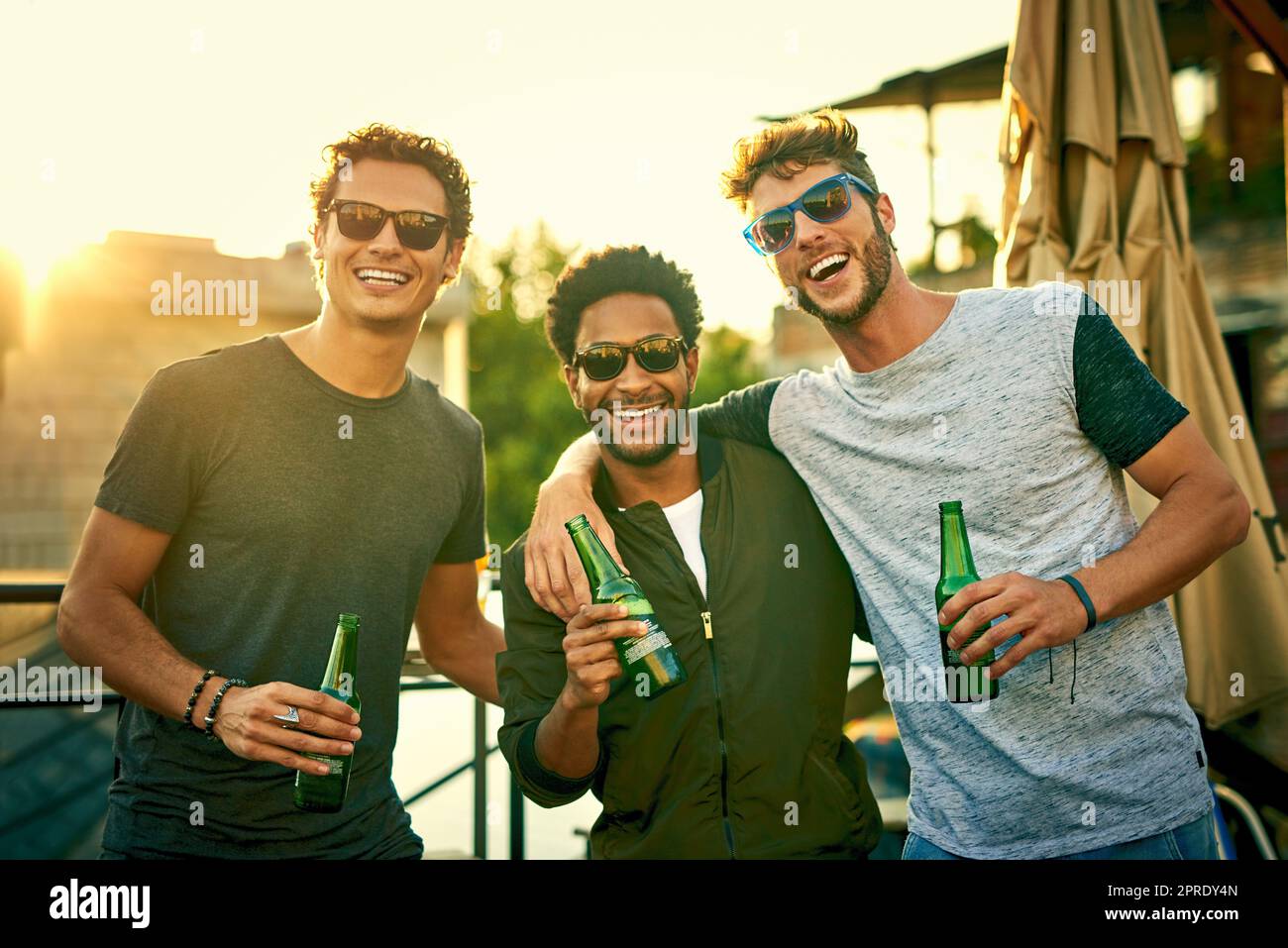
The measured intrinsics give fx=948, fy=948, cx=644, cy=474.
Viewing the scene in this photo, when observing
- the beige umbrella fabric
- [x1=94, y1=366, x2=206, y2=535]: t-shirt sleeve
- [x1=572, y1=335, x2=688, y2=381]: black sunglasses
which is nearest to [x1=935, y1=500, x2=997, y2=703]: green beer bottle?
[x1=572, y1=335, x2=688, y2=381]: black sunglasses

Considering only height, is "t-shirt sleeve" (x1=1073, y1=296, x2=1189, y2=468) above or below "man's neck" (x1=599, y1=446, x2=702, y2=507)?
above

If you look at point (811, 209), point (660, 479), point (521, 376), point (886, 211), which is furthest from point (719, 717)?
point (521, 376)

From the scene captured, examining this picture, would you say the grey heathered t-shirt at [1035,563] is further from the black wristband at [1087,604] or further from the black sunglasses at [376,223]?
the black sunglasses at [376,223]

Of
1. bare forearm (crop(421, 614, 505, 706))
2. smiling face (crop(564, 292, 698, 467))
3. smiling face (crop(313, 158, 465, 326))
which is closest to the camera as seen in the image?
smiling face (crop(564, 292, 698, 467))

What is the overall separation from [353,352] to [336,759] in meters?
0.96

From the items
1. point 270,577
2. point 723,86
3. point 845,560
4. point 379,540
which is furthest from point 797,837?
point 723,86

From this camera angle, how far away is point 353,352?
2320 mm

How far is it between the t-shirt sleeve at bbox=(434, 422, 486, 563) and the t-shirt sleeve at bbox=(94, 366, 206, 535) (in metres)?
0.63

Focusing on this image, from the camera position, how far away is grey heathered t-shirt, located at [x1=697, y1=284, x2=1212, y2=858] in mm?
1962

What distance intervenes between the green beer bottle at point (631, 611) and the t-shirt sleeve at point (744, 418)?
455 millimetres

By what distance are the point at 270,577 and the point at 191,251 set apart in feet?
26.8

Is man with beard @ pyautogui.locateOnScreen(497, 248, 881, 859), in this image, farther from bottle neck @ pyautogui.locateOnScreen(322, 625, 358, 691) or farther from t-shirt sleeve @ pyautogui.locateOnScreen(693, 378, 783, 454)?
bottle neck @ pyautogui.locateOnScreen(322, 625, 358, 691)

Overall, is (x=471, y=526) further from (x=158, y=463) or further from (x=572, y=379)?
(x=158, y=463)

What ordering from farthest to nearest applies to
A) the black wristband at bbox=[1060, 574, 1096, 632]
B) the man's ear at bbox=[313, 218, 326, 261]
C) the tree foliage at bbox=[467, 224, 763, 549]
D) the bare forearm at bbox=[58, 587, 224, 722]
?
the tree foliage at bbox=[467, 224, 763, 549]
the man's ear at bbox=[313, 218, 326, 261]
the bare forearm at bbox=[58, 587, 224, 722]
the black wristband at bbox=[1060, 574, 1096, 632]
